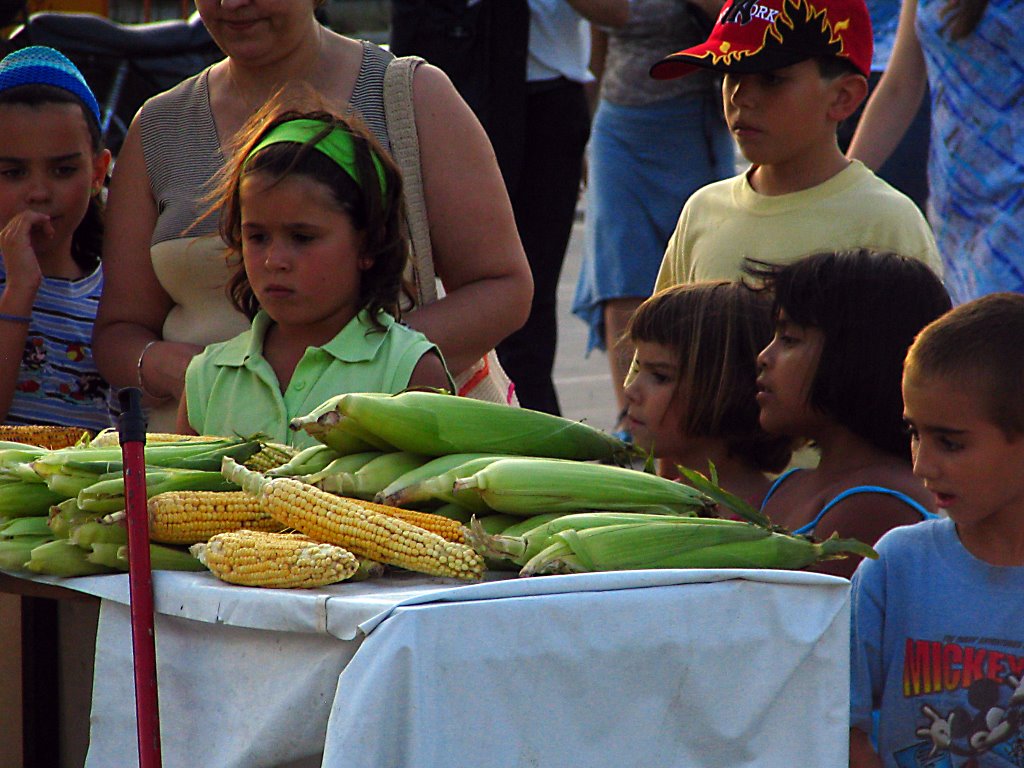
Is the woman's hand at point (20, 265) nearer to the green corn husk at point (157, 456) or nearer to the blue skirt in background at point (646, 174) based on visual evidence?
the green corn husk at point (157, 456)

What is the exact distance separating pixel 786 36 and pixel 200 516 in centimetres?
216

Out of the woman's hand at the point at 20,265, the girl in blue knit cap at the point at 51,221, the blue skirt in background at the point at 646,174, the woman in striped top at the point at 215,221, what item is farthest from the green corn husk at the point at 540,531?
the blue skirt in background at the point at 646,174

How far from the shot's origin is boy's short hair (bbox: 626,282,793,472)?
3.25 m

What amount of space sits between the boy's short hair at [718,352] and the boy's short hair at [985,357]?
78 centimetres

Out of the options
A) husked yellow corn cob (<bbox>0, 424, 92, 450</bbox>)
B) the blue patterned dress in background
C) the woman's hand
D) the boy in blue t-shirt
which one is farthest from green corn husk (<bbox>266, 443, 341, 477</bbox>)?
the blue patterned dress in background

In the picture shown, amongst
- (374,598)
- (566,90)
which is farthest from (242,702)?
(566,90)

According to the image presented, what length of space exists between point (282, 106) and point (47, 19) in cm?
620

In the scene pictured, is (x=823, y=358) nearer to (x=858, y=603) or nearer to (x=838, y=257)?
(x=838, y=257)

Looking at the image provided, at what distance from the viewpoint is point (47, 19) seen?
29.1ft

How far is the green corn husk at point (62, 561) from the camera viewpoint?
2150mm

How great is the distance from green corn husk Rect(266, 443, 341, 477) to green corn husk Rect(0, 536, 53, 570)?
0.36 meters

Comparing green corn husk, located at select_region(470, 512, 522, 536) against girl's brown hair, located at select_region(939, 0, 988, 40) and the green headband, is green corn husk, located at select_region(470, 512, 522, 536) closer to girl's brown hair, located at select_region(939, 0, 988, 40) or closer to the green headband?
the green headband

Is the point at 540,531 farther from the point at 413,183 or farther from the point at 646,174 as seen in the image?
the point at 646,174

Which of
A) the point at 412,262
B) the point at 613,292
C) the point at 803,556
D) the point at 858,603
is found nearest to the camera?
the point at 803,556
